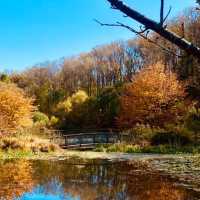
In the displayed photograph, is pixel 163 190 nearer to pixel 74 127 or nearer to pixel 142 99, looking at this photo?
pixel 142 99

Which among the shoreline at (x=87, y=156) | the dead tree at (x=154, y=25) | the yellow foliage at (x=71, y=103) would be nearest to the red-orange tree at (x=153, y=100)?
the shoreline at (x=87, y=156)

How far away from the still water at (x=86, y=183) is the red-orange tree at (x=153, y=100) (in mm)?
15658

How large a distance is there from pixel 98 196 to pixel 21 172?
619 centimetres

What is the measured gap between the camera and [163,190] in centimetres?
1384

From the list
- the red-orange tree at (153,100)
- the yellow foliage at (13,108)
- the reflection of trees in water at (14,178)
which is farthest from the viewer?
the red-orange tree at (153,100)

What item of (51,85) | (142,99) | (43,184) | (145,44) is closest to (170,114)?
(142,99)

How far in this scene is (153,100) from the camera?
119 feet

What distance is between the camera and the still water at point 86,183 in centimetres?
1298

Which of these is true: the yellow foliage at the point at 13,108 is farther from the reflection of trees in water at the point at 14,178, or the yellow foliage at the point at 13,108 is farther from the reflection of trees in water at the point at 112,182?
the reflection of trees in water at the point at 112,182

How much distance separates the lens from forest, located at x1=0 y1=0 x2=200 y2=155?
3191 cm

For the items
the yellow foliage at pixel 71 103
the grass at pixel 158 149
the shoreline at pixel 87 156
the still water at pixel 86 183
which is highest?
the yellow foliage at pixel 71 103

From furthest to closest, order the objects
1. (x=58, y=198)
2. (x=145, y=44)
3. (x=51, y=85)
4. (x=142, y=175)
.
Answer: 1. (x=51, y=85)
2. (x=145, y=44)
3. (x=142, y=175)
4. (x=58, y=198)

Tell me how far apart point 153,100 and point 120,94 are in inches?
496

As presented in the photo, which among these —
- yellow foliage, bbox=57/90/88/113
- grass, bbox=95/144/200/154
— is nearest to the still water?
grass, bbox=95/144/200/154
